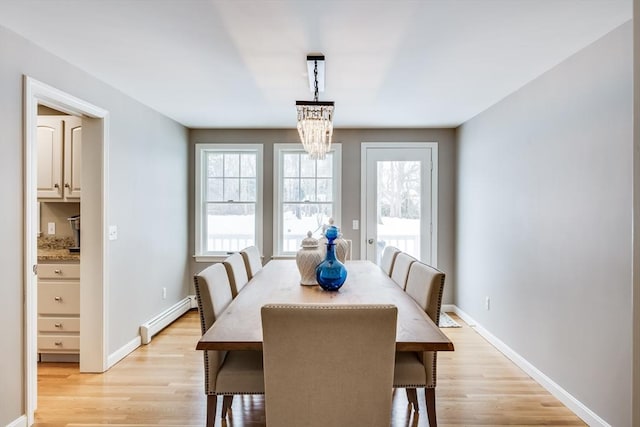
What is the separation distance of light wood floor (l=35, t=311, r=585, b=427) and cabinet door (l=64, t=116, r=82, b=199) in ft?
4.94

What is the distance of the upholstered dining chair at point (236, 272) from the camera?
2482 mm

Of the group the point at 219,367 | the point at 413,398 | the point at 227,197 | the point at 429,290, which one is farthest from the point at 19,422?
the point at 227,197

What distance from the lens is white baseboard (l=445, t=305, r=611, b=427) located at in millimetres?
2258

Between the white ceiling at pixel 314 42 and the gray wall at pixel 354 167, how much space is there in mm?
1202

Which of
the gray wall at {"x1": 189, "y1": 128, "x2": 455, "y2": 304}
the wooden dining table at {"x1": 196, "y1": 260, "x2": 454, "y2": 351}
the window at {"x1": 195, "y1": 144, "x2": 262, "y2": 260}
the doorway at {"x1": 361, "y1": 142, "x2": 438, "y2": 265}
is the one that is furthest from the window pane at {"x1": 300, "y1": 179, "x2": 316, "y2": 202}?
the wooden dining table at {"x1": 196, "y1": 260, "x2": 454, "y2": 351}

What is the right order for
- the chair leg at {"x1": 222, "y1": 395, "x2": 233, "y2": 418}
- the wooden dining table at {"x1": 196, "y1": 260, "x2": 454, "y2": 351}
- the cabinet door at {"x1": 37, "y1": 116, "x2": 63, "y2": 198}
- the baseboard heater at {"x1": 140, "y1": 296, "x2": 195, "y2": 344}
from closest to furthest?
the wooden dining table at {"x1": 196, "y1": 260, "x2": 454, "y2": 351} → the chair leg at {"x1": 222, "y1": 395, "x2": 233, "y2": 418} → the cabinet door at {"x1": 37, "y1": 116, "x2": 63, "y2": 198} → the baseboard heater at {"x1": 140, "y1": 296, "x2": 195, "y2": 344}

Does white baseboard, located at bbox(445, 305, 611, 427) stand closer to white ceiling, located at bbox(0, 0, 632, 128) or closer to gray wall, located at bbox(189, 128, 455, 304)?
gray wall, located at bbox(189, 128, 455, 304)

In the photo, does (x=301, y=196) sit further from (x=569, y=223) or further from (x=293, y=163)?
(x=569, y=223)

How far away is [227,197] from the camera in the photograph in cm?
487

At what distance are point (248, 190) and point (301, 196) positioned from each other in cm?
70

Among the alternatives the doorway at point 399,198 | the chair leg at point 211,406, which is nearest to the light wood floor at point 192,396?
the chair leg at point 211,406

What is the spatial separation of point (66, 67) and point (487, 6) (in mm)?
2728

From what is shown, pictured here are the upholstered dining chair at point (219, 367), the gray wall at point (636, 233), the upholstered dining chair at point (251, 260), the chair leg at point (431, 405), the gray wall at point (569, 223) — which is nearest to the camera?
the gray wall at point (636, 233)

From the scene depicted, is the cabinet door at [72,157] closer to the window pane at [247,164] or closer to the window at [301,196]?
the window pane at [247,164]
